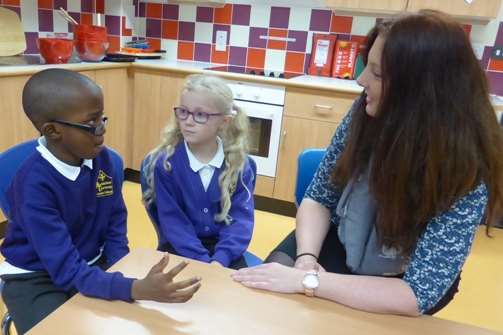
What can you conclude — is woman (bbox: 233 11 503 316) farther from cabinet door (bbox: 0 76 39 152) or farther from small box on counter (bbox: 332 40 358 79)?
small box on counter (bbox: 332 40 358 79)

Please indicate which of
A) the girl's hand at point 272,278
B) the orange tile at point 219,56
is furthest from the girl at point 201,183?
the orange tile at point 219,56

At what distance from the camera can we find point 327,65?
323 centimetres

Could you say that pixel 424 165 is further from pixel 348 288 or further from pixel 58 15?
pixel 58 15

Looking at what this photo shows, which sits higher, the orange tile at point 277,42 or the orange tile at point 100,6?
the orange tile at point 100,6

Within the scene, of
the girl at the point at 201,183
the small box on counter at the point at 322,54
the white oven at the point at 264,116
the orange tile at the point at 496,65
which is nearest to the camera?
the girl at the point at 201,183

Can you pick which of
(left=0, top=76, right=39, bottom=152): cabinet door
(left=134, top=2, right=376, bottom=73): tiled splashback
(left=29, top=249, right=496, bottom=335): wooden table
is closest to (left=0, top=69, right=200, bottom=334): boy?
(left=29, top=249, right=496, bottom=335): wooden table

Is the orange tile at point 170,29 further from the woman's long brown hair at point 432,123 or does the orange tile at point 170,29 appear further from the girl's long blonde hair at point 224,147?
the woman's long brown hair at point 432,123

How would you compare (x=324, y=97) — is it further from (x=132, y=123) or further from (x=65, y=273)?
(x=65, y=273)

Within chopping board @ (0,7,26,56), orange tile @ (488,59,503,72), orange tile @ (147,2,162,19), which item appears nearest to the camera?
chopping board @ (0,7,26,56)

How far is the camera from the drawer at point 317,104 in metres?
2.73

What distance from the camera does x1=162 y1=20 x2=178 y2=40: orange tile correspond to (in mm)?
3598

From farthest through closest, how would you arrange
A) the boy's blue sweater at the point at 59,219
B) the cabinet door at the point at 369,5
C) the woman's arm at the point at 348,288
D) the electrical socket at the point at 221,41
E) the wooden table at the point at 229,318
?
the electrical socket at the point at 221,41
the cabinet door at the point at 369,5
the boy's blue sweater at the point at 59,219
the woman's arm at the point at 348,288
the wooden table at the point at 229,318

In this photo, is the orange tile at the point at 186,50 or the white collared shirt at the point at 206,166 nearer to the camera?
the white collared shirt at the point at 206,166

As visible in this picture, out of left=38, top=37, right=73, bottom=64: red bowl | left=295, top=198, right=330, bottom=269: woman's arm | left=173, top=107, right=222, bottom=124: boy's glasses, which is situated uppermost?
Answer: left=38, top=37, right=73, bottom=64: red bowl
